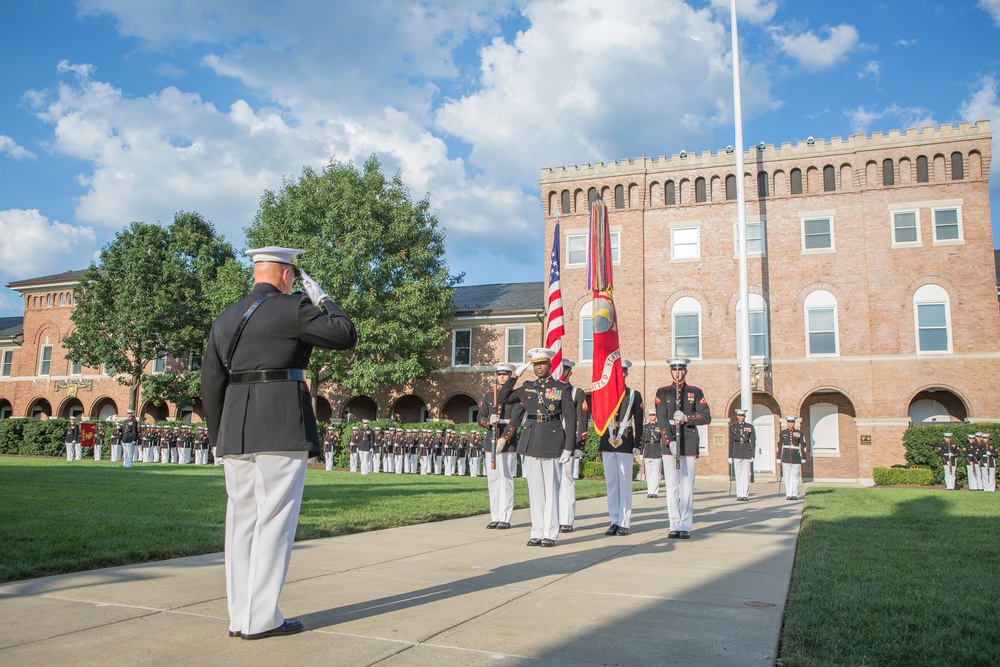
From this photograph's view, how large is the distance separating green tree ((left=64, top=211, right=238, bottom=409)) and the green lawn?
36.2m

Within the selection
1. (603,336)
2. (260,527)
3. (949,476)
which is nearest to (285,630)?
(260,527)

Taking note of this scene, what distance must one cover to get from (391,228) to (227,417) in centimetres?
3096

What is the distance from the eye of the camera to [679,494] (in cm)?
953

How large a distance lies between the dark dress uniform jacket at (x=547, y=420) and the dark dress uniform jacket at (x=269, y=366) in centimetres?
422

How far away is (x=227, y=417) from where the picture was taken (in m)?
4.47

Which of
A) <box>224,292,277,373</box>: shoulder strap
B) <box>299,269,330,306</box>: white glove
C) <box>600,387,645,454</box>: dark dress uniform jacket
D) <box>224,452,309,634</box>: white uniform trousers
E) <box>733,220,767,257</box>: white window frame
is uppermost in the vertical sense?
<box>733,220,767,257</box>: white window frame

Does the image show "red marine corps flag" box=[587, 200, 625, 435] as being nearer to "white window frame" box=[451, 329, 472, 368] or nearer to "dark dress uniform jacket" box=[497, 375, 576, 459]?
"dark dress uniform jacket" box=[497, 375, 576, 459]

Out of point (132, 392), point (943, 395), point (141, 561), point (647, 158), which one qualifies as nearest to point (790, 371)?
point (943, 395)

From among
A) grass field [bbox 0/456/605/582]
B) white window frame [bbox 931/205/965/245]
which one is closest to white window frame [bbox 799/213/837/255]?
white window frame [bbox 931/205/965/245]

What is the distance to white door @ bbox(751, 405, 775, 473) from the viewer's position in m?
31.6

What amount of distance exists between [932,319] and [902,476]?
290 inches

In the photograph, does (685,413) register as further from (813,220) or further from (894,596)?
(813,220)

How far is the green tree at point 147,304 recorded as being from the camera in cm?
3981

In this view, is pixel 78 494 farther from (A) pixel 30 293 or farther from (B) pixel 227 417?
(A) pixel 30 293
